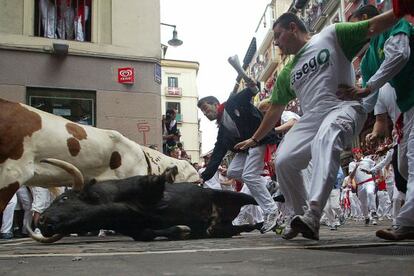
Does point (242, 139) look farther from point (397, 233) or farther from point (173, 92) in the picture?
point (173, 92)

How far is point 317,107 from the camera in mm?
4309

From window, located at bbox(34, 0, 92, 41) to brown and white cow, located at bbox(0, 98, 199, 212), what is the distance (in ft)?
23.5

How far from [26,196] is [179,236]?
548cm

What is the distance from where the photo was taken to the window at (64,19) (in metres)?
13.3

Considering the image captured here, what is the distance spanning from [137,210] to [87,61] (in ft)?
29.0

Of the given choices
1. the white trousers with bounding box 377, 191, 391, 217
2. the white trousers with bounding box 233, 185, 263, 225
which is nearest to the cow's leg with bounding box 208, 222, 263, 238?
the white trousers with bounding box 233, 185, 263, 225

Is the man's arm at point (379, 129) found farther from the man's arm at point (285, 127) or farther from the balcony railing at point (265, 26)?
the balcony railing at point (265, 26)

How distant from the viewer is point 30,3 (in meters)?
13.1

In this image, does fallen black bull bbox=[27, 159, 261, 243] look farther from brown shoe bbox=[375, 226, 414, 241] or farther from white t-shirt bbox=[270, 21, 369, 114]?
brown shoe bbox=[375, 226, 414, 241]

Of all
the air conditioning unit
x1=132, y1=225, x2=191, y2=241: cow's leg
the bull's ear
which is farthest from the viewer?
the air conditioning unit

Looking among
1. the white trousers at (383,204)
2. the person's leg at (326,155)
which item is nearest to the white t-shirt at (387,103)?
the person's leg at (326,155)

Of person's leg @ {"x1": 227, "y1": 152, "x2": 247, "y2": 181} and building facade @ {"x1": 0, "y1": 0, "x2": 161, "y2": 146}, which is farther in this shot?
building facade @ {"x1": 0, "y1": 0, "x2": 161, "y2": 146}

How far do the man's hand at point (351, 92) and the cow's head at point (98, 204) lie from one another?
6.40 ft

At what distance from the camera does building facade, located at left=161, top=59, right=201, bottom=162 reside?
65.3 metres
